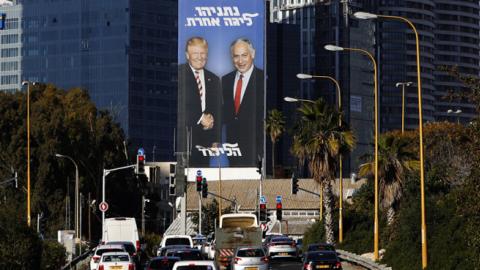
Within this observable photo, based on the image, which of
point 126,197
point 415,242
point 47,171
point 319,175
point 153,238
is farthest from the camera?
point 126,197

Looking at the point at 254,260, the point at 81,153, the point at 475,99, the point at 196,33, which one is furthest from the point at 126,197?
the point at 475,99

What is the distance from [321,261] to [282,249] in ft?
67.9

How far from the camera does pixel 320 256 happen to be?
55.6 metres

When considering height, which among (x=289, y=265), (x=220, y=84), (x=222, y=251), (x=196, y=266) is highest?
(x=220, y=84)

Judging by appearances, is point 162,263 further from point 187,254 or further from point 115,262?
point 115,262

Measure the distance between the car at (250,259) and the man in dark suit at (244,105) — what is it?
4920 inches

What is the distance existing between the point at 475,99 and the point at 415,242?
72.5 ft

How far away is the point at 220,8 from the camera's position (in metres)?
188

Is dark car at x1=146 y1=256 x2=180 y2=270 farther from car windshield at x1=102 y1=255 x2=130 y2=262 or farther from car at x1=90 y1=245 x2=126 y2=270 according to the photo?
A: car at x1=90 y1=245 x2=126 y2=270

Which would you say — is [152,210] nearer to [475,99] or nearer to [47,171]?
[47,171]

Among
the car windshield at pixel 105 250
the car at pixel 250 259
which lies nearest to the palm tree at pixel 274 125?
the car windshield at pixel 105 250

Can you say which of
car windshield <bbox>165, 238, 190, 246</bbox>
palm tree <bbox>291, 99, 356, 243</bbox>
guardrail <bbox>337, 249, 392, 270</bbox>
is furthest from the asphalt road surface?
palm tree <bbox>291, 99, 356, 243</bbox>

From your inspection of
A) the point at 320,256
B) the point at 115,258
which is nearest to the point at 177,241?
the point at 115,258

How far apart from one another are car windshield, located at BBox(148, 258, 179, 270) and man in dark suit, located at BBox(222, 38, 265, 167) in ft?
442
